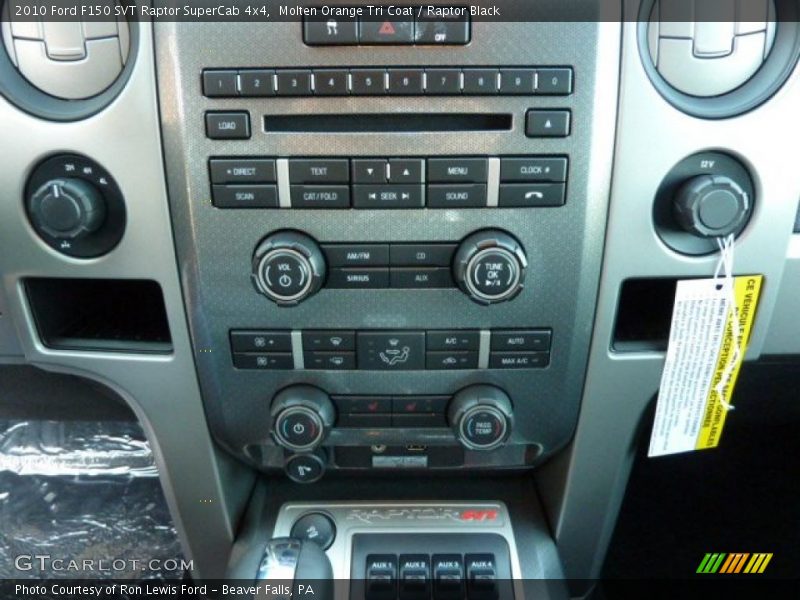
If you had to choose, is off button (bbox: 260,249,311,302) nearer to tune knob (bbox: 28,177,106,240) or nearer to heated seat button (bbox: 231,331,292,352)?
heated seat button (bbox: 231,331,292,352)

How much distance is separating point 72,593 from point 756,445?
3.33ft

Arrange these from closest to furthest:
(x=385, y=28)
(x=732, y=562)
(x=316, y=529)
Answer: (x=385, y=28), (x=316, y=529), (x=732, y=562)

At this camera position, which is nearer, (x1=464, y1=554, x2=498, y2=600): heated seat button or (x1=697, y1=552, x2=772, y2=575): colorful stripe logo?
(x1=464, y1=554, x2=498, y2=600): heated seat button

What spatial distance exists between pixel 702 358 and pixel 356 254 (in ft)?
1.22

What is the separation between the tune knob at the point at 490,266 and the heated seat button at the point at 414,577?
0.31m

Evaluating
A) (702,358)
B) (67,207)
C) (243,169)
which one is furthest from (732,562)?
(67,207)

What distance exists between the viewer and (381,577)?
0.75 m

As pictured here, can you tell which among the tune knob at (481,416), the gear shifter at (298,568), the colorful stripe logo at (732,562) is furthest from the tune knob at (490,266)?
the colorful stripe logo at (732,562)

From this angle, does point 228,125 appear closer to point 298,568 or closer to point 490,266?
point 490,266

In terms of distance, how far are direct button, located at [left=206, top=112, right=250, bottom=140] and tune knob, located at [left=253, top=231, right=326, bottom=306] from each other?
10 centimetres

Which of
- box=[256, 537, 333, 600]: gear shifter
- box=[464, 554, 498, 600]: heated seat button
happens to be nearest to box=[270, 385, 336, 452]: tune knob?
box=[256, 537, 333, 600]: gear shifter

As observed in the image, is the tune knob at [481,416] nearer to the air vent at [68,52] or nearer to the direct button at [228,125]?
the direct button at [228,125]

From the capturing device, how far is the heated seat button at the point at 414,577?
0.73m

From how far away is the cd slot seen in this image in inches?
25.0
